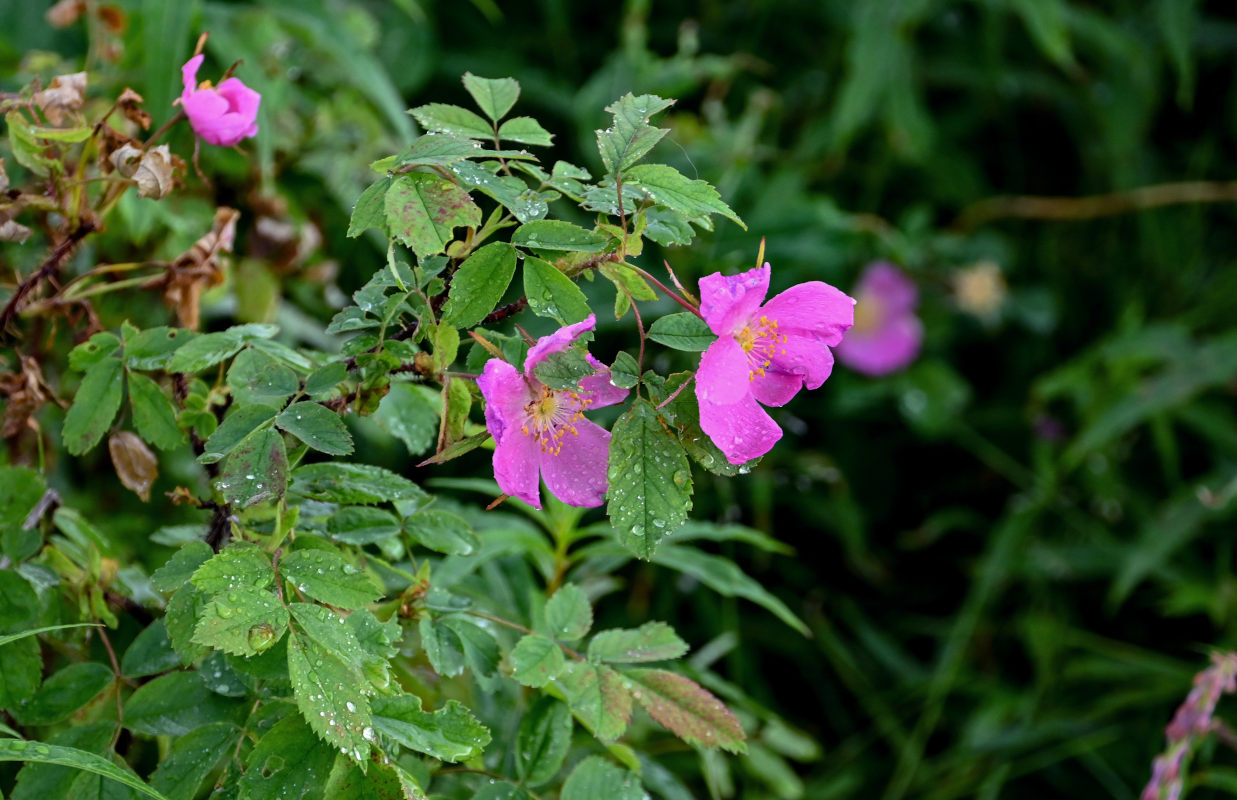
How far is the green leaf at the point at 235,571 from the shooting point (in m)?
0.47

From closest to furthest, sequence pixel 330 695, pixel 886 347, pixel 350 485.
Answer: pixel 330 695 < pixel 350 485 < pixel 886 347

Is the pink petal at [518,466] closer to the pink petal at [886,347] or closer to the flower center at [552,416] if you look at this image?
the flower center at [552,416]

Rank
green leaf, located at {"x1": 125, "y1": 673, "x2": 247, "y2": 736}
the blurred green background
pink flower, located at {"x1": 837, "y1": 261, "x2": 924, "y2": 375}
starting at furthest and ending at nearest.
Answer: pink flower, located at {"x1": 837, "y1": 261, "x2": 924, "y2": 375}
the blurred green background
green leaf, located at {"x1": 125, "y1": 673, "x2": 247, "y2": 736}

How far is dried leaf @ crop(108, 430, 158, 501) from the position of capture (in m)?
0.63

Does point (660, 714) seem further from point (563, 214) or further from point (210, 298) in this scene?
point (563, 214)

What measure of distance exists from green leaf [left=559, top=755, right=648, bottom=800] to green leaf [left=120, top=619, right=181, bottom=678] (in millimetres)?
222

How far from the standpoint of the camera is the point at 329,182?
120 centimetres

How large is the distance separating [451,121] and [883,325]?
1.51 m

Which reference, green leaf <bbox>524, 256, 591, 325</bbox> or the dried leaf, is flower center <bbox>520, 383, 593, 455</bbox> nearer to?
green leaf <bbox>524, 256, 591, 325</bbox>

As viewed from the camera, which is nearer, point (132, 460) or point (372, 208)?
point (372, 208)

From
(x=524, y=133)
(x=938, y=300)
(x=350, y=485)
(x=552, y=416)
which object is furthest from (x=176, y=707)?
(x=938, y=300)

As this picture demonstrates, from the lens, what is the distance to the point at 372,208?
508 mm

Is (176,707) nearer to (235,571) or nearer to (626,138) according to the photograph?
(235,571)

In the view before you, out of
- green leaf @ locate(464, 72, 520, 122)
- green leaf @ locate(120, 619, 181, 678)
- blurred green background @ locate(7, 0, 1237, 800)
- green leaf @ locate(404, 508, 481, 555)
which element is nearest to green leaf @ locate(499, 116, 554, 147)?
green leaf @ locate(464, 72, 520, 122)
